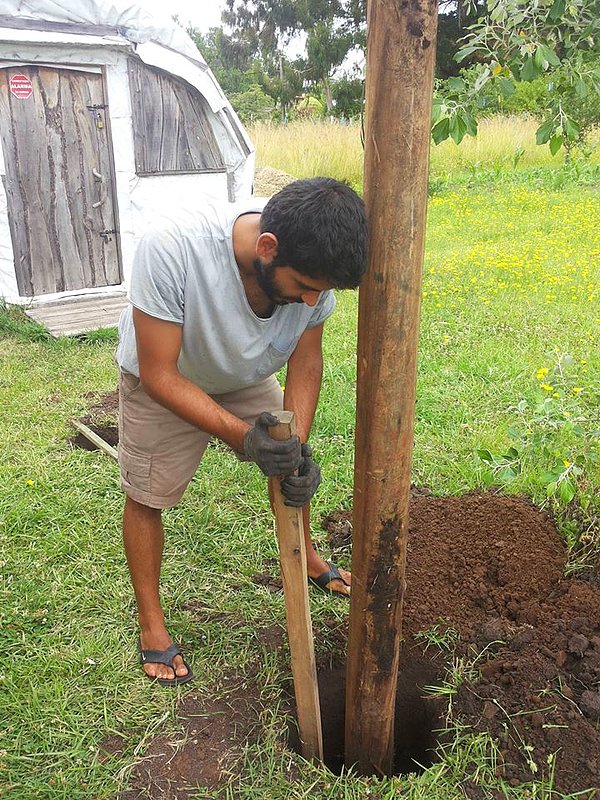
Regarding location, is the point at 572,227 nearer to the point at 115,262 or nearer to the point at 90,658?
the point at 115,262

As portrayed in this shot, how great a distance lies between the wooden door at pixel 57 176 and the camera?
21.3ft

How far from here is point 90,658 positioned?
2695mm

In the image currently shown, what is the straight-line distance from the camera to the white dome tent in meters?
6.38

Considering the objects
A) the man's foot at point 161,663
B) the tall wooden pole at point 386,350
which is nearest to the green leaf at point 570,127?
the tall wooden pole at point 386,350

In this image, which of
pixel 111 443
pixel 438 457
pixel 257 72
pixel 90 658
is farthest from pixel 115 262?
pixel 257 72

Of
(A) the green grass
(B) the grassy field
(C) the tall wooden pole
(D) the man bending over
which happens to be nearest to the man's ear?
(D) the man bending over

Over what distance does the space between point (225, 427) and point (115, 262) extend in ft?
18.4

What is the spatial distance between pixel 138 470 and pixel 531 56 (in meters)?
1.78

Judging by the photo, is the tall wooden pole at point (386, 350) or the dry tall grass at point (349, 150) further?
the dry tall grass at point (349, 150)

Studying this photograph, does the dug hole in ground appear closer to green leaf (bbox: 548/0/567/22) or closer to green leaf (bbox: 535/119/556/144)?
green leaf (bbox: 535/119/556/144)

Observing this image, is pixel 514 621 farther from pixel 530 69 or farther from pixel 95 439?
pixel 95 439

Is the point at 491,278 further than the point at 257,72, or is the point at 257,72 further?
the point at 257,72

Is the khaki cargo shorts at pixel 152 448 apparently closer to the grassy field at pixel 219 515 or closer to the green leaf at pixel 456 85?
the grassy field at pixel 219 515

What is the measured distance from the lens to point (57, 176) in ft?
22.2
